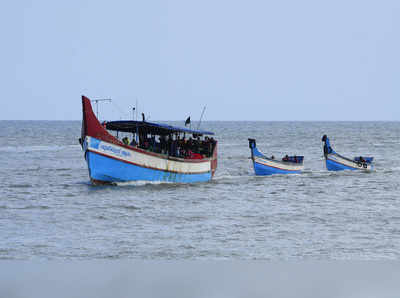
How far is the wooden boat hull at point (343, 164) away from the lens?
43.7 metres

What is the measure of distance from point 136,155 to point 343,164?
1824 centimetres

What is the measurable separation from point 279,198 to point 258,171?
40.8ft

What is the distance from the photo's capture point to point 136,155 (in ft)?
100

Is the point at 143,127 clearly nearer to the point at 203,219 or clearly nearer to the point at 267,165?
the point at 267,165

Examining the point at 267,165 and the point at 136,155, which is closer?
the point at 136,155

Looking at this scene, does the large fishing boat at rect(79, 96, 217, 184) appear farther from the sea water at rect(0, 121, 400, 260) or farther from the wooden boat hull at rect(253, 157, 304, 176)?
the wooden boat hull at rect(253, 157, 304, 176)

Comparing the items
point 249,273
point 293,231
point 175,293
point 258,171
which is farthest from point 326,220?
point 258,171

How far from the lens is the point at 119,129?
111 feet

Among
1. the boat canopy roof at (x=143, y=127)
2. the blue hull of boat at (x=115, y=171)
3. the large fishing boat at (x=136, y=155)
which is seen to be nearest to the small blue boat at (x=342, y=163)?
the large fishing boat at (x=136, y=155)

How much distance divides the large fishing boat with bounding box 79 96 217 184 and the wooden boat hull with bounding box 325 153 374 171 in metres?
11.7

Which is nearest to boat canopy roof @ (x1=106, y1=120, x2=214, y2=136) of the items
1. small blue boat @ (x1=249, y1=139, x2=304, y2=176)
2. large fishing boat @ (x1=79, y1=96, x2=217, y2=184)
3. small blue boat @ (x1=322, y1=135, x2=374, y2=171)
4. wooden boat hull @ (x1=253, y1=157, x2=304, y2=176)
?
large fishing boat @ (x1=79, y1=96, x2=217, y2=184)

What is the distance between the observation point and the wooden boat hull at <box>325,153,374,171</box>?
143 feet

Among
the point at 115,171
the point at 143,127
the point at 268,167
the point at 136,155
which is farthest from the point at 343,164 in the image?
the point at 115,171

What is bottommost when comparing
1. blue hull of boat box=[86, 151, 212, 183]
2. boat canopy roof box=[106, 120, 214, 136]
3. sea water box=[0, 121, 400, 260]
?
sea water box=[0, 121, 400, 260]
